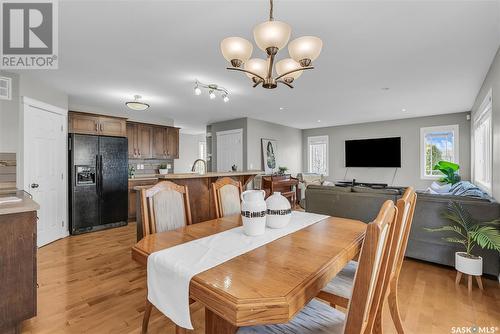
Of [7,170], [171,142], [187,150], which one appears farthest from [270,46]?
[187,150]

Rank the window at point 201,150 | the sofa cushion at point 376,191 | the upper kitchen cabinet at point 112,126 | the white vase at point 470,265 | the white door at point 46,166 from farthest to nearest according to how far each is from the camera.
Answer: the window at point 201,150
the upper kitchen cabinet at point 112,126
the white door at point 46,166
the sofa cushion at point 376,191
the white vase at point 470,265

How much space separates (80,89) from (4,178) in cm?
157

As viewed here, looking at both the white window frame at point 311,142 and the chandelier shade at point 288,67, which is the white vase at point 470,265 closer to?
the chandelier shade at point 288,67

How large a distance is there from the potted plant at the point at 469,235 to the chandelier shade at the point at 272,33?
8.02 ft

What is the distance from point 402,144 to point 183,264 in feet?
22.4

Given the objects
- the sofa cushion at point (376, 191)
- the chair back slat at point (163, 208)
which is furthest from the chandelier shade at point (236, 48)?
the sofa cushion at point (376, 191)

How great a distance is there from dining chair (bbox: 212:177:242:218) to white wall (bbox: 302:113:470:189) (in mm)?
5643

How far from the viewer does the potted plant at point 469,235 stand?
2.14m

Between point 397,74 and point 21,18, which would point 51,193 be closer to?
point 21,18

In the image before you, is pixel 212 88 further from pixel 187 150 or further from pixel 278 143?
pixel 187 150

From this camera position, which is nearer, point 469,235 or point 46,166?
point 469,235

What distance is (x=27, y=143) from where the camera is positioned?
3.23 m

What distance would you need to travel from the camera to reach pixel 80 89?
369cm

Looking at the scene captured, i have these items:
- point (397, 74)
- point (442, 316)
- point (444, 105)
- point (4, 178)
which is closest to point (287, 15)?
point (397, 74)
